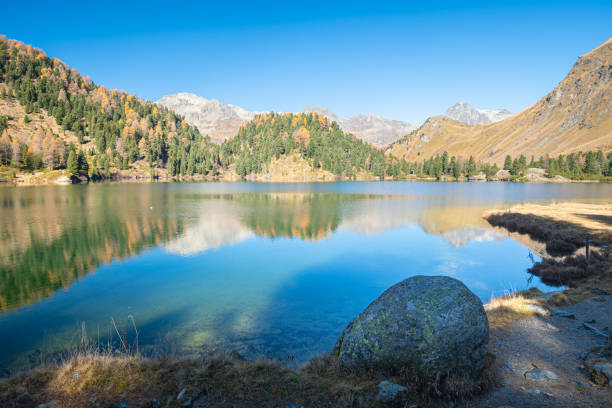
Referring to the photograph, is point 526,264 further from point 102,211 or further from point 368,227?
point 102,211

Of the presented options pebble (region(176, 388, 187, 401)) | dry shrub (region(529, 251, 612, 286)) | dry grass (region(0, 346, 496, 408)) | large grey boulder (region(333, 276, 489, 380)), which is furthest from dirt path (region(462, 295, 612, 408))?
pebble (region(176, 388, 187, 401))

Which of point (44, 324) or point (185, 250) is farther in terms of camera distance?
point (185, 250)

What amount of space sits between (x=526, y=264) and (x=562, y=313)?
16132mm

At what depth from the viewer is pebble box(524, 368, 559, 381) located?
28.8 ft

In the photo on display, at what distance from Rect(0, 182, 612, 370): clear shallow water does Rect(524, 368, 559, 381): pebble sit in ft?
23.6

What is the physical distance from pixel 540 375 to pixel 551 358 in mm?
1765

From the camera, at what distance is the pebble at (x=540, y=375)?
28.8 ft

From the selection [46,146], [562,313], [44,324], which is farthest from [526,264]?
[46,146]

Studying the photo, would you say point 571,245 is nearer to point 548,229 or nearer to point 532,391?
point 548,229

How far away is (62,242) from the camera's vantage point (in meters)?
32.0

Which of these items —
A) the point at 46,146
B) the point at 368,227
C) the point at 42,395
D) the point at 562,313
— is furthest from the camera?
the point at 46,146

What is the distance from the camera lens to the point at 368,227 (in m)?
45.9

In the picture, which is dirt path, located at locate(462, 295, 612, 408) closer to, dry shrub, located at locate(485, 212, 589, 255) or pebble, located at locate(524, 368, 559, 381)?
pebble, located at locate(524, 368, 559, 381)

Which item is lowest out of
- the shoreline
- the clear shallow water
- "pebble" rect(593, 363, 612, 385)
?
the clear shallow water
